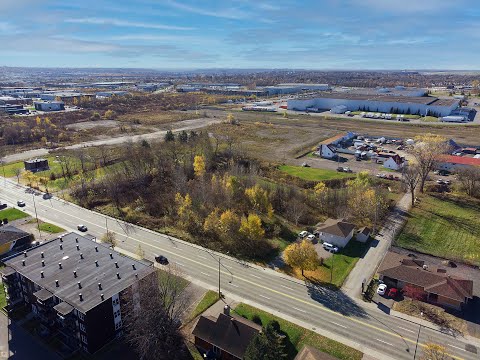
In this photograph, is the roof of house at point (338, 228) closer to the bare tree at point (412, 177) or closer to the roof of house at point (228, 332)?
the bare tree at point (412, 177)

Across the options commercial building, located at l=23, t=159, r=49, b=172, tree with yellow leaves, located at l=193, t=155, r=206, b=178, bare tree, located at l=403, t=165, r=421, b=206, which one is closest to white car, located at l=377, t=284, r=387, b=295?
bare tree, located at l=403, t=165, r=421, b=206

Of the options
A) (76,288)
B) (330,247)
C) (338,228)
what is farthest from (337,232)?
(76,288)

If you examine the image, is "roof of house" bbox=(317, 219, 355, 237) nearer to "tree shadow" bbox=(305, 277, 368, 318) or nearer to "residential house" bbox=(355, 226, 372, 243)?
"residential house" bbox=(355, 226, 372, 243)

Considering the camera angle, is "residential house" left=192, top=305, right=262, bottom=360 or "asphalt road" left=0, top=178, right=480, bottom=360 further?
"asphalt road" left=0, top=178, right=480, bottom=360

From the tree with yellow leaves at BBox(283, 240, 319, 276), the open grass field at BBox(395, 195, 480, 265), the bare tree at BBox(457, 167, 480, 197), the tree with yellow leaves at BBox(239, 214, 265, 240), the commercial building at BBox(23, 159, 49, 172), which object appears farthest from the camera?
the commercial building at BBox(23, 159, 49, 172)

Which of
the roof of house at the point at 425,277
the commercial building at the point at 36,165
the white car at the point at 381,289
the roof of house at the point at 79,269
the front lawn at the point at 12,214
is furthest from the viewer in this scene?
the commercial building at the point at 36,165

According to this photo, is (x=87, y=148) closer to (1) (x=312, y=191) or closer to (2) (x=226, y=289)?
(1) (x=312, y=191)

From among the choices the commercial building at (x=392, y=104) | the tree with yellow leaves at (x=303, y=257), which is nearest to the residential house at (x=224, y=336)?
the tree with yellow leaves at (x=303, y=257)
